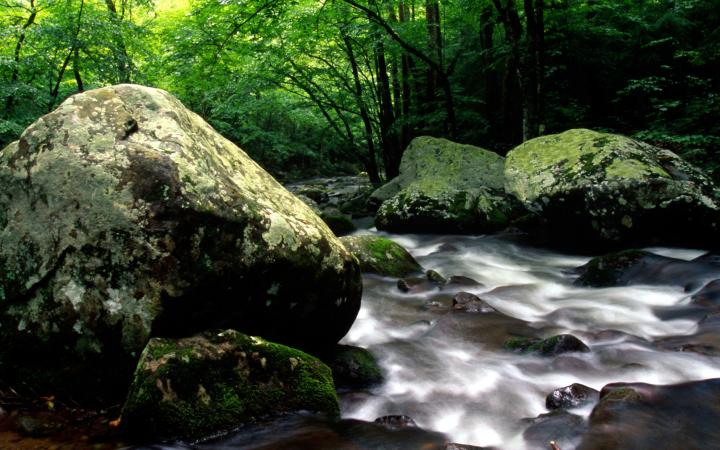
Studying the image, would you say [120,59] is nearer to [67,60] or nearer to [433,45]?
[67,60]

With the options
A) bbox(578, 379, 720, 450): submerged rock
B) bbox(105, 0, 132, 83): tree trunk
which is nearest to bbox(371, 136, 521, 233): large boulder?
bbox(578, 379, 720, 450): submerged rock

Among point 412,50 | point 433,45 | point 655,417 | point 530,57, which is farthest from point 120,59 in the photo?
point 655,417

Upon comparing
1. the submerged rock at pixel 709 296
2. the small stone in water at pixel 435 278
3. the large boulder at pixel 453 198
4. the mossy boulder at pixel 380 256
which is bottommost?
the submerged rock at pixel 709 296

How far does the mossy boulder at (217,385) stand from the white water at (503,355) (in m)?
0.41

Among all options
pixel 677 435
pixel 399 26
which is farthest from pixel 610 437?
pixel 399 26

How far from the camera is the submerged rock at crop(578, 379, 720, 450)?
2939 mm

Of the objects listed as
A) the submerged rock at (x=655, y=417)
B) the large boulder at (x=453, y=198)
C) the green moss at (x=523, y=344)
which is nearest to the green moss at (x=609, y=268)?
the green moss at (x=523, y=344)

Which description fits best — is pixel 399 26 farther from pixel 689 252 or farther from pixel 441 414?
pixel 441 414

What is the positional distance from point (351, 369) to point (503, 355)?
4.87 feet

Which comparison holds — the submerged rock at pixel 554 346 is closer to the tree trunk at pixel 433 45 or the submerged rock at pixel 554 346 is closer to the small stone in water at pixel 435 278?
the small stone in water at pixel 435 278

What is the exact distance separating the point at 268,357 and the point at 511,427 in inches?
68.3

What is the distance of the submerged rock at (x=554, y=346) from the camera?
4.43 meters

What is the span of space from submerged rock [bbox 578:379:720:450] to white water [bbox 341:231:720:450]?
0.21 m

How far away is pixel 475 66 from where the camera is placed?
15.8 metres
